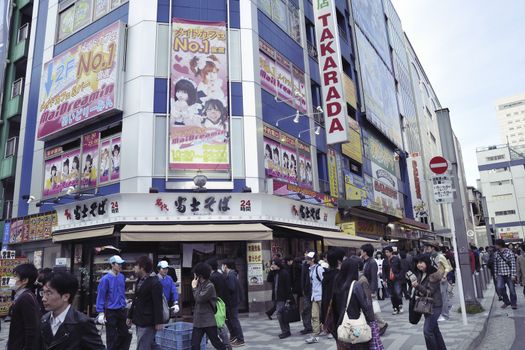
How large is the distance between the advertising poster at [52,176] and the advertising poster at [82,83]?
1.12 metres

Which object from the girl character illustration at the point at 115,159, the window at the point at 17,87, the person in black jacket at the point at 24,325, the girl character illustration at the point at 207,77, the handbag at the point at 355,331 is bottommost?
the handbag at the point at 355,331

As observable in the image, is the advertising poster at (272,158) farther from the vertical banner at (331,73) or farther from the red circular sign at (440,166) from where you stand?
the red circular sign at (440,166)

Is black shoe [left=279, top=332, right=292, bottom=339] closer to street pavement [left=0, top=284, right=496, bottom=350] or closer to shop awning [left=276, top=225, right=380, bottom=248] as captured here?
street pavement [left=0, top=284, right=496, bottom=350]

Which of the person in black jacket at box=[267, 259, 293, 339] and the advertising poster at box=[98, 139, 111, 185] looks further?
the advertising poster at box=[98, 139, 111, 185]

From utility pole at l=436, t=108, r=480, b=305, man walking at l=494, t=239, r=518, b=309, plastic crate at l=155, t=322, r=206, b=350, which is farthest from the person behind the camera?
man walking at l=494, t=239, r=518, b=309

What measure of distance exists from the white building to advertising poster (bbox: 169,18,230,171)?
79678 millimetres

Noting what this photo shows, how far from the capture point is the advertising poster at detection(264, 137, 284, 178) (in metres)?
15.5

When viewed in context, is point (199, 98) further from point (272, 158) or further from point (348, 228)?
point (348, 228)

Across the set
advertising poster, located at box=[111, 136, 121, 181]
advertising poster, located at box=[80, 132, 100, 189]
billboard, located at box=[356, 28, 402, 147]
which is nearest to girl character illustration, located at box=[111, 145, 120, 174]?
advertising poster, located at box=[111, 136, 121, 181]

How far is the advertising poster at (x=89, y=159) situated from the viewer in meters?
15.2

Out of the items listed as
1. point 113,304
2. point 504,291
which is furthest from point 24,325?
point 504,291

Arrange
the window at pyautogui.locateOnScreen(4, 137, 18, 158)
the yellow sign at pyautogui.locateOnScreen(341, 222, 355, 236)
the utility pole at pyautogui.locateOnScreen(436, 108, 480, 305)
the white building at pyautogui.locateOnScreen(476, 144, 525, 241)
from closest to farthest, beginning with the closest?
the utility pole at pyautogui.locateOnScreen(436, 108, 480, 305)
the yellow sign at pyautogui.locateOnScreen(341, 222, 355, 236)
the window at pyautogui.locateOnScreen(4, 137, 18, 158)
the white building at pyautogui.locateOnScreen(476, 144, 525, 241)

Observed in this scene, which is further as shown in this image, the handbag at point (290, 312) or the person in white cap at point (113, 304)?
the handbag at point (290, 312)

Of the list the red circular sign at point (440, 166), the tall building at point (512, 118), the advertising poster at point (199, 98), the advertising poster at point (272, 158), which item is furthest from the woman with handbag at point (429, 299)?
the tall building at point (512, 118)
